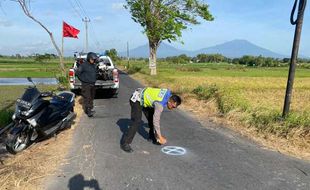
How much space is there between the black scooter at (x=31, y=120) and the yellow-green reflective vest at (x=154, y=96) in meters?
2.02

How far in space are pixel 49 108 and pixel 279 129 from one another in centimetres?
514

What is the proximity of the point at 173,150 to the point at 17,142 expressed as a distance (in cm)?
301

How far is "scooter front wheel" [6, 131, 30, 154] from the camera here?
6473 millimetres

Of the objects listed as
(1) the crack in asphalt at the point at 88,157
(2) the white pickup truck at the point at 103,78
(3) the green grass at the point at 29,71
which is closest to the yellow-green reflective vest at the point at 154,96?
(1) the crack in asphalt at the point at 88,157

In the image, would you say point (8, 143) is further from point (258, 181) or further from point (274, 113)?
point (274, 113)

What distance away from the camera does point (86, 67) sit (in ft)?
34.2

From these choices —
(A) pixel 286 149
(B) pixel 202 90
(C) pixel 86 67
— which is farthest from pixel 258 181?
(B) pixel 202 90

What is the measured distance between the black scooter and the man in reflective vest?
1667 millimetres

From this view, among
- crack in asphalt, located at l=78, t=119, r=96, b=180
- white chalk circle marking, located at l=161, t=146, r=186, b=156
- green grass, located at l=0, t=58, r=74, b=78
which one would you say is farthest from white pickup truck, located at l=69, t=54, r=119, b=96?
green grass, located at l=0, t=58, r=74, b=78

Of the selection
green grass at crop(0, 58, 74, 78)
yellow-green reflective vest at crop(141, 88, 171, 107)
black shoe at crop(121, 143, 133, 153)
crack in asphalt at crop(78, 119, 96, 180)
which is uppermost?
yellow-green reflective vest at crop(141, 88, 171, 107)

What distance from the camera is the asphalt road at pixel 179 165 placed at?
4.96 m

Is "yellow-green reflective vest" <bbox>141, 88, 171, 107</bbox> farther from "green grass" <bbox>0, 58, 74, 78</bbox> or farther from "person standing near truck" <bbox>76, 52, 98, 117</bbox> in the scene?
"green grass" <bbox>0, 58, 74, 78</bbox>

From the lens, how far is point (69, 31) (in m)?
22.1

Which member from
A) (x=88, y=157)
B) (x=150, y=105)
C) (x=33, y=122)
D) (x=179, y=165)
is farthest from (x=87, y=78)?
(x=179, y=165)
